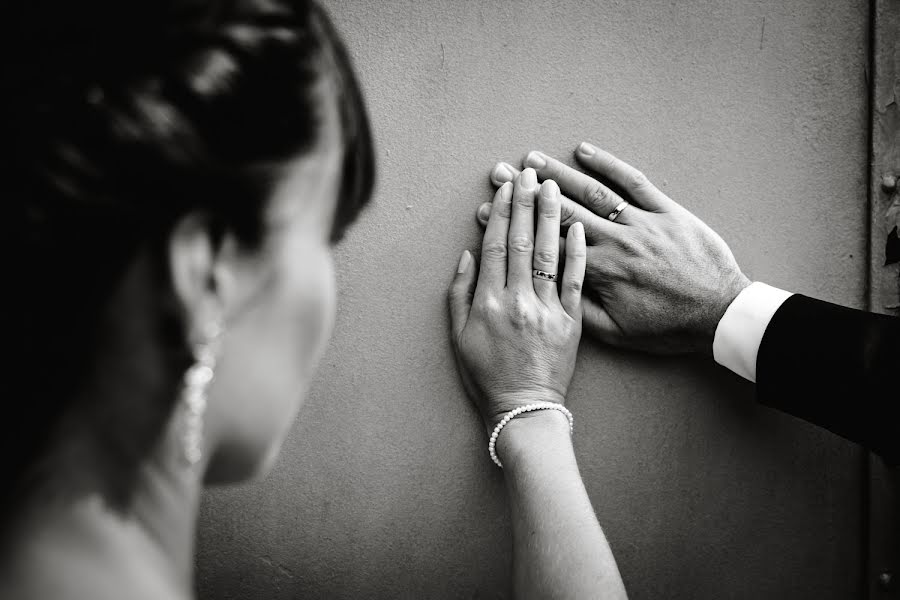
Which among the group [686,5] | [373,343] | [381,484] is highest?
[686,5]

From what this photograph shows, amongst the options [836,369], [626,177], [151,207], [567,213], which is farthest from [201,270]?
[836,369]

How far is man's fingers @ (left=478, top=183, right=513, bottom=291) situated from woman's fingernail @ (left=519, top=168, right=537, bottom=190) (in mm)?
30

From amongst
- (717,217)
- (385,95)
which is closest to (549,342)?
(717,217)

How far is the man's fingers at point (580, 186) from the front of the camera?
4.51 feet

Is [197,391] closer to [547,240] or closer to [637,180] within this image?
[547,240]

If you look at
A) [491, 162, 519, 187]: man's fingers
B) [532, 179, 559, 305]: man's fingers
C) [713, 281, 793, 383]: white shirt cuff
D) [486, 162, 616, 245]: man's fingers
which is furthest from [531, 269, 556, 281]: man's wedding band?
[713, 281, 793, 383]: white shirt cuff

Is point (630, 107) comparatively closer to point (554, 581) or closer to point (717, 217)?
point (717, 217)

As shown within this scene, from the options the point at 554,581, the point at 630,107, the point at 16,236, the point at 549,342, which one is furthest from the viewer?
the point at 630,107

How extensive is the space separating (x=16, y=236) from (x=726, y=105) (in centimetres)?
141

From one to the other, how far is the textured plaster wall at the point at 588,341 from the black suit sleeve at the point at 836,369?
0.21 metres

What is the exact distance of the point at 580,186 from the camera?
1376 mm

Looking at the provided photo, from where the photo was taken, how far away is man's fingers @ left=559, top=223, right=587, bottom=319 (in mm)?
1332

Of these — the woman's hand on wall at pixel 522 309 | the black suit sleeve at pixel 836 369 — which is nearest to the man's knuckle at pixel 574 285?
the woman's hand on wall at pixel 522 309

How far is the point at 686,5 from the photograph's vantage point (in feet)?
4.80
